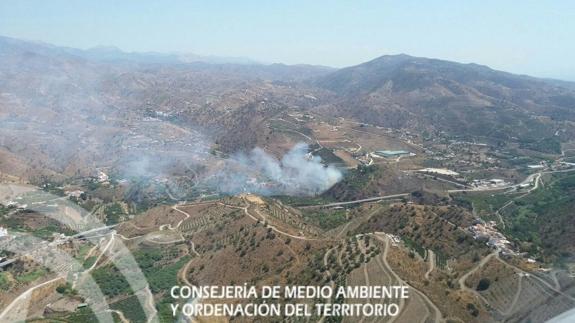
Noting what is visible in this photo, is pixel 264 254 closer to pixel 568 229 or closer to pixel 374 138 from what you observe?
pixel 568 229

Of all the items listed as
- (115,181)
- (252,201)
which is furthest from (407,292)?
(115,181)

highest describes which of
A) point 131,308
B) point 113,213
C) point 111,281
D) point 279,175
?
point 131,308

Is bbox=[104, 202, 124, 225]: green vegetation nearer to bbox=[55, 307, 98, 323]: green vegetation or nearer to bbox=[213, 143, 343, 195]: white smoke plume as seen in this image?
bbox=[213, 143, 343, 195]: white smoke plume

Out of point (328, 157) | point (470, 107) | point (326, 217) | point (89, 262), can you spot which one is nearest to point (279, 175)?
point (328, 157)

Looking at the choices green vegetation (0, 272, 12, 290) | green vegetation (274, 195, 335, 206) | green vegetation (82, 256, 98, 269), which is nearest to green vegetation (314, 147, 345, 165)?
green vegetation (274, 195, 335, 206)

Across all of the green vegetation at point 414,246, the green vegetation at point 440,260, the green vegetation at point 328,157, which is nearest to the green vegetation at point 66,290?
the green vegetation at point 414,246

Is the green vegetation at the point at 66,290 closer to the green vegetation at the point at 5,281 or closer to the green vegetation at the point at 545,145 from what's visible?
the green vegetation at the point at 5,281

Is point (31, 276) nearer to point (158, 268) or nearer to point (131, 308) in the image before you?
point (158, 268)

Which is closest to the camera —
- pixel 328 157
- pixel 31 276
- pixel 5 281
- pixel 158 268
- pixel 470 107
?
pixel 5 281
